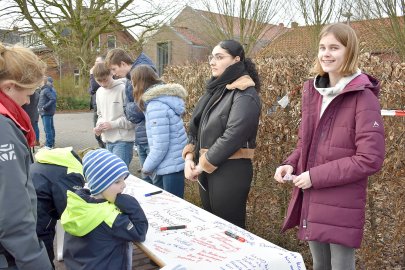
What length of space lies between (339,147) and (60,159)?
73.9 inches

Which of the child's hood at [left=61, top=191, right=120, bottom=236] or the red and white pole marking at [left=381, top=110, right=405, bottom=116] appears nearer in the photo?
the child's hood at [left=61, top=191, right=120, bottom=236]

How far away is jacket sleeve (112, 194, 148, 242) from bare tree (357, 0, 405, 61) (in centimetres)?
1063

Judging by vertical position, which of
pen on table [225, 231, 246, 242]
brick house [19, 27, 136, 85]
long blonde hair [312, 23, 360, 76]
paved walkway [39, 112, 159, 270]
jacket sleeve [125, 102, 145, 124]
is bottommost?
paved walkway [39, 112, 159, 270]

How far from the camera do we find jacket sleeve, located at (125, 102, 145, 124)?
4820 millimetres

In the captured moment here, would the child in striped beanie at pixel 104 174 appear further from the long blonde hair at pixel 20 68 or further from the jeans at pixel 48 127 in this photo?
the jeans at pixel 48 127

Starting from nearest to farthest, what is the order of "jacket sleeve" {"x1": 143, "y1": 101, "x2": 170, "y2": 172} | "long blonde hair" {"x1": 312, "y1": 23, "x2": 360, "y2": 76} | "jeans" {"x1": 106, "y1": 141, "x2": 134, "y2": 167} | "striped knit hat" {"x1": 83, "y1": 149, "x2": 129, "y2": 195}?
"long blonde hair" {"x1": 312, "y1": 23, "x2": 360, "y2": 76}, "striped knit hat" {"x1": 83, "y1": 149, "x2": 129, "y2": 195}, "jacket sleeve" {"x1": 143, "y1": 101, "x2": 170, "y2": 172}, "jeans" {"x1": 106, "y1": 141, "x2": 134, "y2": 167}

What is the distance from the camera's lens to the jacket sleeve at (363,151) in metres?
2.26

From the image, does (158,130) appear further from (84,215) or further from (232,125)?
(84,215)

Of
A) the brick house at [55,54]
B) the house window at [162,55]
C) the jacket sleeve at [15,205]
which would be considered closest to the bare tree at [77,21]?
the brick house at [55,54]

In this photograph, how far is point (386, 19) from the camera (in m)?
12.5

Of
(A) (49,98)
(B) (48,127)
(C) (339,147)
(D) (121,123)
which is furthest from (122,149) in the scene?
(A) (49,98)

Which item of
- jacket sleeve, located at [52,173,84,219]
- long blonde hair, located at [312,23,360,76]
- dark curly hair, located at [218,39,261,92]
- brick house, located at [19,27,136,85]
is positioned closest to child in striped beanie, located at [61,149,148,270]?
jacket sleeve, located at [52,173,84,219]

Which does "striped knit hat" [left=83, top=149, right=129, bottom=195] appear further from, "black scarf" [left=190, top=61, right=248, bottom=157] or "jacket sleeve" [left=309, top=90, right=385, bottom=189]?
"jacket sleeve" [left=309, top=90, right=385, bottom=189]

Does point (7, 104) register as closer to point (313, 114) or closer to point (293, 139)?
point (313, 114)
